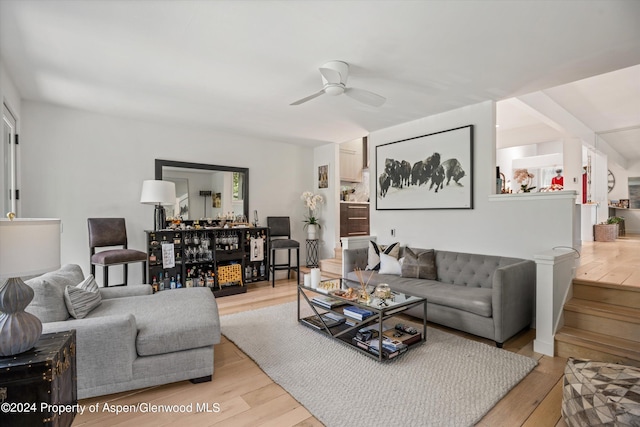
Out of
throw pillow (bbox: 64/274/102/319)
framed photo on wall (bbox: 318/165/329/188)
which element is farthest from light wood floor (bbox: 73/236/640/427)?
framed photo on wall (bbox: 318/165/329/188)

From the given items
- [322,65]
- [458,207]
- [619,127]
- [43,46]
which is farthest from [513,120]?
[43,46]

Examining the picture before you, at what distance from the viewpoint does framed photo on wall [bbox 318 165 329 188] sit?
19.9 ft

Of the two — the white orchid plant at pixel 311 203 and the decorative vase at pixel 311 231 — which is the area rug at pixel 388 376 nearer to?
the decorative vase at pixel 311 231

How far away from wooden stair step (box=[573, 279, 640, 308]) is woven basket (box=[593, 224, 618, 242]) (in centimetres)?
467

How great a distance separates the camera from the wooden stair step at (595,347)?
2359 mm

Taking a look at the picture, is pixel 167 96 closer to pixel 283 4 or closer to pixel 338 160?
pixel 283 4

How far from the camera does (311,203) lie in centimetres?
600

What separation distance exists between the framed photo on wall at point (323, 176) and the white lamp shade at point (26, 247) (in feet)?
16.1

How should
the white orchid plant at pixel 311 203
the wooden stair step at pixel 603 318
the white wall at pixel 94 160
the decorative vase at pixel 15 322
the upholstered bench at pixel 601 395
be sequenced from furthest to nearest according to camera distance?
the white orchid plant at pixel 311 203 → the white wall at pixel 94 160 → the wooden stair step at pixel 603 318 → the upholstered bench at pixel 601 395 → the decorative vase at pixel 15 322

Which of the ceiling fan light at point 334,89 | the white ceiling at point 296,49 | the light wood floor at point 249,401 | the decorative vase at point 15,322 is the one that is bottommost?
the light wood floor at point 249,401

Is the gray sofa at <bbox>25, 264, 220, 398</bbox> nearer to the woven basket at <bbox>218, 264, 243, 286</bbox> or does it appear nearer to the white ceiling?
the white ceiling

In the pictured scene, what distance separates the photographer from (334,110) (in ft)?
13.3

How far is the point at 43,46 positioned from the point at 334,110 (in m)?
2.85

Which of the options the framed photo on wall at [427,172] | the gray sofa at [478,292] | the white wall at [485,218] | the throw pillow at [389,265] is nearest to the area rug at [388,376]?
the gray sofa at [478,292]
